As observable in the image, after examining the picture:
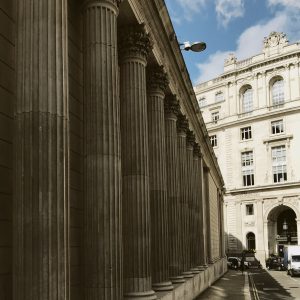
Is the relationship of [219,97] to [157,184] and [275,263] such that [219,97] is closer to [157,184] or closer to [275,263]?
[275,263]

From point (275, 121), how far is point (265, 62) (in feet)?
29.0

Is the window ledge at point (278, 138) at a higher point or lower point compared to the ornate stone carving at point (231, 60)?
lower

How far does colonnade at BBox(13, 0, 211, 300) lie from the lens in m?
8.09

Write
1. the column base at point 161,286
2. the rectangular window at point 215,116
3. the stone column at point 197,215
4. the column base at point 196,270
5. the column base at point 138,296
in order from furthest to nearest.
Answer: the rectangular window at point 215,116, the stone column at point 197,215, the column base at point 196,270, the column base at point 161,286, the column base at point 138,296

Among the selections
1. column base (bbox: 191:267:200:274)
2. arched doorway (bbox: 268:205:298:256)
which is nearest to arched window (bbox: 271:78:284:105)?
arched doorway (bbox: 268:205:298:256)

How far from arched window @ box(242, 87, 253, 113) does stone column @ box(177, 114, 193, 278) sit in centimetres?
5248

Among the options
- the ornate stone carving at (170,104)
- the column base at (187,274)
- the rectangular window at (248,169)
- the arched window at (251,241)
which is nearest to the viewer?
the ornate stone carving at (170,104)

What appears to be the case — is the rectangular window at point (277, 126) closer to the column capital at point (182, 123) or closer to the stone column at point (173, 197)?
the column capital at point (182, 123)

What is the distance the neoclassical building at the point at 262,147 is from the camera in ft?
232

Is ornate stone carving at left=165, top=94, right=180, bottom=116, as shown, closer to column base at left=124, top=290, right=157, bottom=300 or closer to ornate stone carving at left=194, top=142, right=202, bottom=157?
column base at left=124, top=290, right=157, bottom=300

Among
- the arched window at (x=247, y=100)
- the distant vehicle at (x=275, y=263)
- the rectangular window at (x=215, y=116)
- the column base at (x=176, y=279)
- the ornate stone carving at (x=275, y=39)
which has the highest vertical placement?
the ornate stone carving at (x=275, y=39)

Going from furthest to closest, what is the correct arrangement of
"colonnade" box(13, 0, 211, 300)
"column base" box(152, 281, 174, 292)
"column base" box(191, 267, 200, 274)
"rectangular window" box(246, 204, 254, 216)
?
"rectangular window" box(246, 204, 254, 216)
"column base" box(191, 267, 200, 274)
"column base" box(152, 281, 174, 292)
"colonnade" box(13, 0, 211, 300)

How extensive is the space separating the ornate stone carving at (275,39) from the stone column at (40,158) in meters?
70.0

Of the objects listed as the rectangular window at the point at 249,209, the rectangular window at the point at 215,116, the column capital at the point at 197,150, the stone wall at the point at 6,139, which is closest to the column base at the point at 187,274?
the column capital at the point at 197,150
